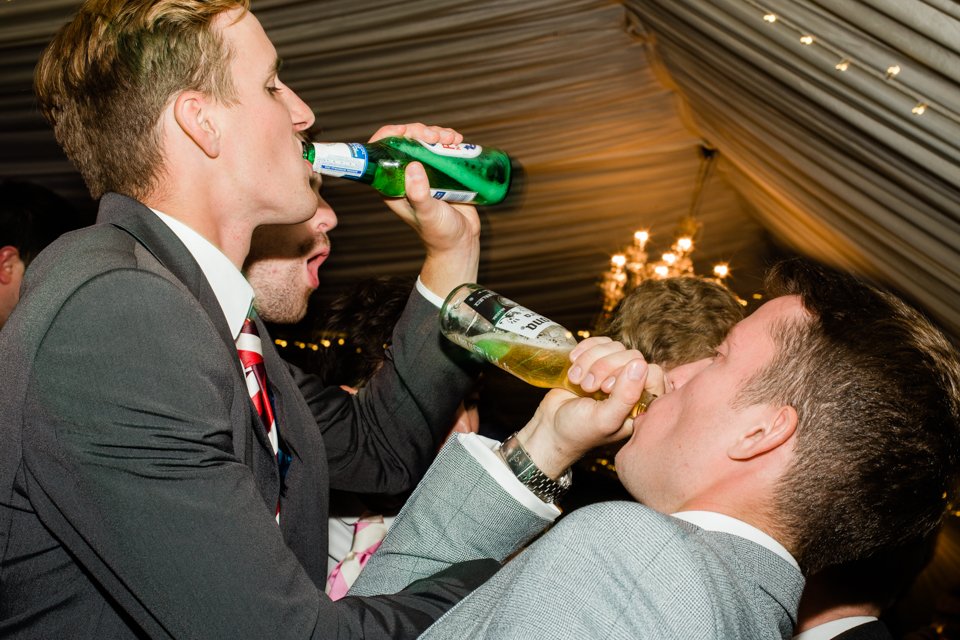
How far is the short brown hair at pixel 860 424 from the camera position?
969 millimetres

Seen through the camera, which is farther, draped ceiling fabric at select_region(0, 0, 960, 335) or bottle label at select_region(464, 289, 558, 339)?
draped ceiling fabric at select_region(0, 0, 960, 335)

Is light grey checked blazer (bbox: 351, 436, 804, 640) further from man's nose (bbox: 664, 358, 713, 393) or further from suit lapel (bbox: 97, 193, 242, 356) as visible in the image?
suit lapel (bbox: 97, 193, 242, 356)

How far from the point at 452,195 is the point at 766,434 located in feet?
2.80

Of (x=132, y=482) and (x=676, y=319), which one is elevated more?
(x=132, y=482)

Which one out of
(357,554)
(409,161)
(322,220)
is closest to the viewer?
(409,161)

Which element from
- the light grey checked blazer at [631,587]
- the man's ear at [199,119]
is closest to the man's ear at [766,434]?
the light grey checked blazer at [631,587]

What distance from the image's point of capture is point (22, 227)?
2689 millimetres

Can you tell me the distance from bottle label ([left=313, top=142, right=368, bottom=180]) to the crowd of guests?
0.11 m

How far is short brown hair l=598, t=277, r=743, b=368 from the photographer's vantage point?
1621mm

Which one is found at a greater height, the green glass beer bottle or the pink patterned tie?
the green glass beer bottle

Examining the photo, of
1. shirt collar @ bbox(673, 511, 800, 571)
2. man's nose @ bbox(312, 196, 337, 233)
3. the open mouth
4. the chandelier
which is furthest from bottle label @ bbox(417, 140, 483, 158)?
the chandelier

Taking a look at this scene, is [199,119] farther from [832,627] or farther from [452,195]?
[832,627]

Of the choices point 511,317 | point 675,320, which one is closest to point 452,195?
point 511,317

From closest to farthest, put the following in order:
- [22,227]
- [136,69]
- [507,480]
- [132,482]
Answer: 1. [132,482]
2. [507,480]
3. [136,69]
4. [22,227]
